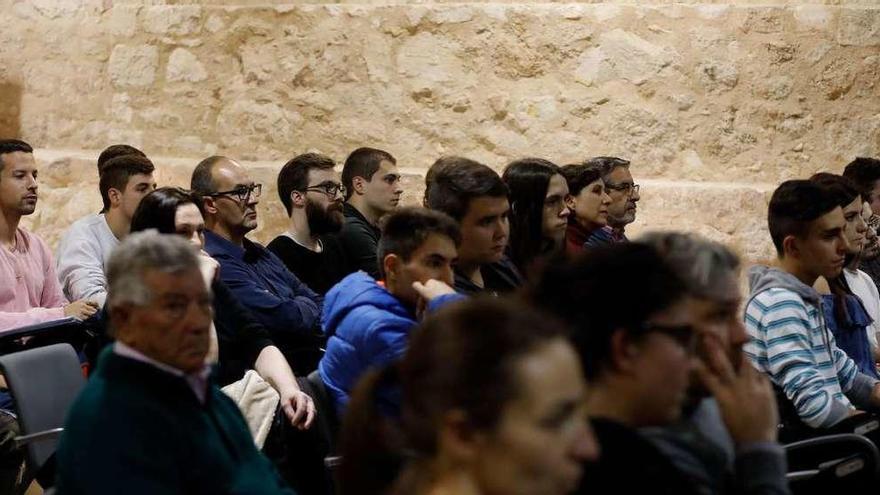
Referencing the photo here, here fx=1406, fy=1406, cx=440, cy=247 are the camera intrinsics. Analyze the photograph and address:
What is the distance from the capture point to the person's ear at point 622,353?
212 centimetres

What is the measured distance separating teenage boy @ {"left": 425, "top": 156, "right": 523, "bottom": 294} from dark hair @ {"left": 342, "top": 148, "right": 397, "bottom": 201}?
185cm

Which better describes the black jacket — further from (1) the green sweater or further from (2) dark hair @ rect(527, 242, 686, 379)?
(2) dark hair @ rect(527, 242, 686, 379)

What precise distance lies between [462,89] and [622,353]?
480 cm

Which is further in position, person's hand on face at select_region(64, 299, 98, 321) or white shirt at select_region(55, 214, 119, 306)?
white shirt at select_region(55, 214, 119, 306)

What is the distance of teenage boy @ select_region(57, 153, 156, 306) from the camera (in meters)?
4.97

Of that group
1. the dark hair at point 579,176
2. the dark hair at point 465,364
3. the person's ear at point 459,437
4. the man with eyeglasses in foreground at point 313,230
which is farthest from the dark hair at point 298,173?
the person's ear at point 459,437

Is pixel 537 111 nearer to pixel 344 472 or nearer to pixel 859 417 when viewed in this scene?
pixel 859 417

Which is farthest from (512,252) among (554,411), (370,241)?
(554,411)

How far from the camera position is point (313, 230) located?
215 inches

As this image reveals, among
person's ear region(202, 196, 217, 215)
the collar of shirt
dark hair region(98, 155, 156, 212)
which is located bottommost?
the collar of shirt

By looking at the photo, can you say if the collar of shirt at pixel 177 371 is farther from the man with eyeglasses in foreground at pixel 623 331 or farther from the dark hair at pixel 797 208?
the dark hair at pixel 797 208

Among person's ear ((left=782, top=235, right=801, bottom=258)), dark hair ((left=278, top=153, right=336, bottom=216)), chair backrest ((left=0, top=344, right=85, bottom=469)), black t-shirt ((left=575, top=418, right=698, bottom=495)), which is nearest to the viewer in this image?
black t-shirt ((left=575, top=418, right=698, bottom=495))

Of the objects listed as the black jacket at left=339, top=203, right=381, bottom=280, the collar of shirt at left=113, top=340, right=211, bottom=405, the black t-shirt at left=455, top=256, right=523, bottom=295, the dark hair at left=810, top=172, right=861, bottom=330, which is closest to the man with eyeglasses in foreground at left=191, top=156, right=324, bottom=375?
the black jacket at left=339, top=203, right=381, bottom=280

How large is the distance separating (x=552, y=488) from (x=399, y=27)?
5359 mm
